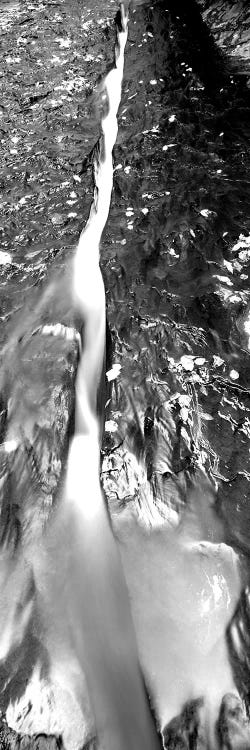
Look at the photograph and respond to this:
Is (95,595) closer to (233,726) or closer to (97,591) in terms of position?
(97,591)

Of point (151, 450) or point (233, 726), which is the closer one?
point (233, 726)

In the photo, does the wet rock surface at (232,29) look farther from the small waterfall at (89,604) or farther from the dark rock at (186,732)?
the dark rock at (186,732)

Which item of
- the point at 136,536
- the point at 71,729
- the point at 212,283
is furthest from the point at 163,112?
the point at 71,729

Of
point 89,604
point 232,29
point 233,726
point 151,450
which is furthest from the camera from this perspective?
point 232,29

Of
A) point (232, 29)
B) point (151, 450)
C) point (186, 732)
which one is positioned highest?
point (232, 29)

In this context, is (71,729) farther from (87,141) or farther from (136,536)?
(87,141)

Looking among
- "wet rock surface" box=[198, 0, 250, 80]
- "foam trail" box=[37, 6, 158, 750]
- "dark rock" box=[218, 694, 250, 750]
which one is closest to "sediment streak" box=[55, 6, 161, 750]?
"foam trail" box=[37, 6, 158, 750]

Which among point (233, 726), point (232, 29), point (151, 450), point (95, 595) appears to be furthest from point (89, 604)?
point (232, 29)

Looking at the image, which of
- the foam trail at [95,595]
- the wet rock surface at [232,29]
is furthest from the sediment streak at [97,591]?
the wet rock surface at [232,29]
